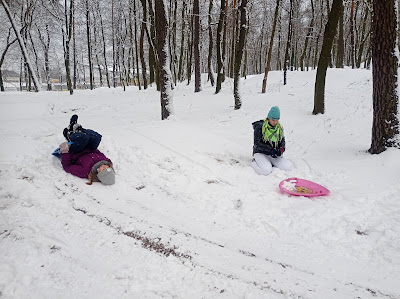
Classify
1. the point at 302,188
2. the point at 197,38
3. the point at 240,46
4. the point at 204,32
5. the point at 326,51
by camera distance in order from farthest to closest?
the point at 204,32
the point at 197,38
the point at 240,46
the point at 326,51
the point at 302,188

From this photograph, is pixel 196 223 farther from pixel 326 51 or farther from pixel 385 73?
pixel 326 51

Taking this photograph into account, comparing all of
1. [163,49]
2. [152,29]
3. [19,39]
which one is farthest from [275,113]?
[19,39]

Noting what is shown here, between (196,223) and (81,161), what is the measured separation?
2502mm

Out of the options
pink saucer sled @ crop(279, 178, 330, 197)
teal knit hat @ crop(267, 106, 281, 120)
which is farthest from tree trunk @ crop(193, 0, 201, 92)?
pink saucer sled @ crop(279, 178, 330, 197)

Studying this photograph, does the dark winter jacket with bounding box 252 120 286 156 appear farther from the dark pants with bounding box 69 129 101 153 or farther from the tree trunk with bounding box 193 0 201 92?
the tree trunk with bounding box 193 0 201 92

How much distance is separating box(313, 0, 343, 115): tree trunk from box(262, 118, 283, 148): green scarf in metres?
3.83

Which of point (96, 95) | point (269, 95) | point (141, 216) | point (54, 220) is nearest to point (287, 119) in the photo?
point (269, 95)

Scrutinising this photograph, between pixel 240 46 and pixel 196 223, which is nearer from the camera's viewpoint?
pixel 196 223

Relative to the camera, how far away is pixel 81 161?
477cm

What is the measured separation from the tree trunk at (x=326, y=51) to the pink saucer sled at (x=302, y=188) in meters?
4.81

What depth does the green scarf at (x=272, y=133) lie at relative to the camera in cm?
574

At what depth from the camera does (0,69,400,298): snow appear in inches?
103

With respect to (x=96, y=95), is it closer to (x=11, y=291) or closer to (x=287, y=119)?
(x=287, y=119)

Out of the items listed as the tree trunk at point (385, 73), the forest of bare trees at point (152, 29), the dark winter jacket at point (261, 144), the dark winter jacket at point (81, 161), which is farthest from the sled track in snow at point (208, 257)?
the forest of bare trees at point (152, 29)
